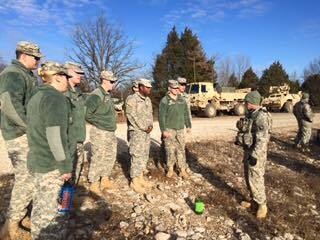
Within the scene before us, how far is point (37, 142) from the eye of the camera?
12.9 feet

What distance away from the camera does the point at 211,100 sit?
72.9 ft

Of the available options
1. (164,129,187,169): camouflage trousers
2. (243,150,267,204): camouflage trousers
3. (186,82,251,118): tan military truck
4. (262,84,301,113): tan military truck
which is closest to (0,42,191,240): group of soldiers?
(164,129,187,169): camouflage trousers

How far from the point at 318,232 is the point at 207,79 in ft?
89.8

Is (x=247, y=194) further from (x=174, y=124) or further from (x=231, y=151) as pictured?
(x=231, y=151)

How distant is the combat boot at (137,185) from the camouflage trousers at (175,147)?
1.01 m

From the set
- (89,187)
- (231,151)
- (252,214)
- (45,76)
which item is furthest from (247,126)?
(231,151)

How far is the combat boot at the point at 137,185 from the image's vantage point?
22.8 feet

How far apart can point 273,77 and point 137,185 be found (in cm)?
3155

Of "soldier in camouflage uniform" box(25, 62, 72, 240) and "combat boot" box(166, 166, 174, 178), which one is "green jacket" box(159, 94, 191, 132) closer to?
"combat boot" box(166, 166, 174, 178)

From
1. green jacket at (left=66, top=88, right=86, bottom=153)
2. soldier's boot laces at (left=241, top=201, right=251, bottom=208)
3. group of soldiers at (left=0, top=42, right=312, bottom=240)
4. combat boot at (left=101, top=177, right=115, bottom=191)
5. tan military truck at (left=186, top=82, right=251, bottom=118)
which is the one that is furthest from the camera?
tan military truck at (left=186, top=82, right=251, bottom=118)

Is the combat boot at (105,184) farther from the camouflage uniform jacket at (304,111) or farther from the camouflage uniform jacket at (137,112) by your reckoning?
the camouflage uniform jacket at (304,111)

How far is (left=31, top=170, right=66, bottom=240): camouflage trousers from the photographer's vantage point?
3969 millimetres

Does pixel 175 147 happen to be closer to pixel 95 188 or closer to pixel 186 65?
pixel 95 188

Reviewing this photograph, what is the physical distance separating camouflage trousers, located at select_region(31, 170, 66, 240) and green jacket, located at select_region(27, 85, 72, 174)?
9cm
